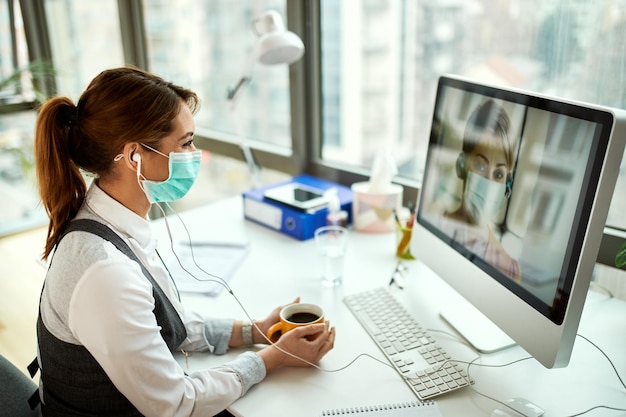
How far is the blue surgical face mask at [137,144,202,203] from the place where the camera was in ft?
3.84

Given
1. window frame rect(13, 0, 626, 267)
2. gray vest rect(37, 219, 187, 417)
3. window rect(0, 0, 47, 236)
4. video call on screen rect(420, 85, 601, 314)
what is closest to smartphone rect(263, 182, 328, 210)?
window frame rect(13, 0, 626, 267)

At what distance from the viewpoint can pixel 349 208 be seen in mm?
1863

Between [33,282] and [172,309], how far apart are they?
140 cm

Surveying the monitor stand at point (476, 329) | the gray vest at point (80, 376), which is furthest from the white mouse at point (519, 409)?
the gray vest at point (80, 376)

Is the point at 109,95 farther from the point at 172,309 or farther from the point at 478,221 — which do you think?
the point at 478,221

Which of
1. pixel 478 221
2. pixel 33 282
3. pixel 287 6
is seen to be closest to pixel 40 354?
pixel 478 221

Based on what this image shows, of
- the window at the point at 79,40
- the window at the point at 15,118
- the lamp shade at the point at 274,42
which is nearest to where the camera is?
the lamp shade at the point at 274,42

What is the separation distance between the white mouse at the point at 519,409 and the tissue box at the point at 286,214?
2.86ft

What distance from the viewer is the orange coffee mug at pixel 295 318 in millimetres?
1190

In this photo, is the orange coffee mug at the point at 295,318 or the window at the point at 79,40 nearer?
the orange coffee mug at the point at 295,318

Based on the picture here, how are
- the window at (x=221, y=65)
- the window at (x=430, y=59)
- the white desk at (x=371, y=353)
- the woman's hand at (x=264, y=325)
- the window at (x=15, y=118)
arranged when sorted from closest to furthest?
1. the white desk at (x=371, y=353)
2. the woman's hand at (x=264, y=325)
3. the window at (x=430, y=59)
4. the window at (x=221, y=65)
5. the window at (x=15, y=118)

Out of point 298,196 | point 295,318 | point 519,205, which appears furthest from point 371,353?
point 298,196

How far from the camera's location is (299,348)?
1.11m

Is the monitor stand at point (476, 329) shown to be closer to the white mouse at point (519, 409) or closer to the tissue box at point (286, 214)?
the white mouse at point (519, 409)
